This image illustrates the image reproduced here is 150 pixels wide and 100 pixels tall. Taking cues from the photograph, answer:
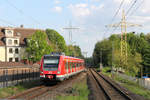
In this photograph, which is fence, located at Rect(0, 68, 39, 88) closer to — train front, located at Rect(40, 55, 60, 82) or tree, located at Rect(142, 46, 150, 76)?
train front, located at Rect(40, 55, 60, 82)

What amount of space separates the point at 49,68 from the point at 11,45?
34.6 metres

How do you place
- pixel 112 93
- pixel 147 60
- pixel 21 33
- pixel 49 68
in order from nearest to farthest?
pixel 112 93 → pixel 49 68 → pixel 21 33 → pixel 147 60

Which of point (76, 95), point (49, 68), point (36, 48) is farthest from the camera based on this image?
point (36, 48)

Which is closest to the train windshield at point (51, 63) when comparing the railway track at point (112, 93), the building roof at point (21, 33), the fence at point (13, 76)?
the fence at point (13, 76)

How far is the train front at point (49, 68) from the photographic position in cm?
1856

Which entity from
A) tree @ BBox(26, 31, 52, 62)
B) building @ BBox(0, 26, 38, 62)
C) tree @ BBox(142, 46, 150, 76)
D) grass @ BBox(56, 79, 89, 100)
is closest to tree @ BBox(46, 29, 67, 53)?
building @ BBox(0, 26, 38, 62)

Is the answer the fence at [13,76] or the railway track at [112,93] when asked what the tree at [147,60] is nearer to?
the railway track at [112,93]

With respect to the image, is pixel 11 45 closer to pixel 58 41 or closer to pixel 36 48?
pixel 36 48

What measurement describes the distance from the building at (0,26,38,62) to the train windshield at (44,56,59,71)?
33.0 m

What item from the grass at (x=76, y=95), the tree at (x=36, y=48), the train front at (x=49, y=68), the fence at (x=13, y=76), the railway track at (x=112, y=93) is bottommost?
the railway track at (x=112, y=93)

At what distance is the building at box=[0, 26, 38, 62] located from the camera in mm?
49656

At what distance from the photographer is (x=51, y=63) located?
62.5 ft

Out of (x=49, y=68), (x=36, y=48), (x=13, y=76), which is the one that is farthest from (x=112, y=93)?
(x=36, y=48)

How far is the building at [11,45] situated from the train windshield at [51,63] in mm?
A: 32960
